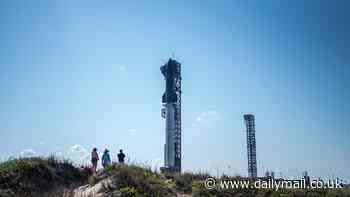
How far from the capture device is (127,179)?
52.3 feet

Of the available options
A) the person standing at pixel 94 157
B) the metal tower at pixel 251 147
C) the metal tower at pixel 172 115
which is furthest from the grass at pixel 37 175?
the metal tower at pixel 251 147

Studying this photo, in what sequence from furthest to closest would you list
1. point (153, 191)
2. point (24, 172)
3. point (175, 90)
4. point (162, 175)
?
point (175, 90) < point (162, 175) < point (24, 172) < point (153, 191)

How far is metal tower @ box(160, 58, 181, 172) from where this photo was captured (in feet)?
208

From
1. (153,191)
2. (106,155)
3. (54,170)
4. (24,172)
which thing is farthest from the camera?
(106,155)

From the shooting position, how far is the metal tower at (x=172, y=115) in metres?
63.2

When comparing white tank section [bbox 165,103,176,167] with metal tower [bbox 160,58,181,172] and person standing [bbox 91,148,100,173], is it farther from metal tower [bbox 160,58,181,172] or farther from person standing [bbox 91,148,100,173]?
person standing [bbox 91,148,100,173]

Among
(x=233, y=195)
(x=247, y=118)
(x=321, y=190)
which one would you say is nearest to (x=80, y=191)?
(x=233, y=195)

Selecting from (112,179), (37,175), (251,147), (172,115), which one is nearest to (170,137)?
(172,115)

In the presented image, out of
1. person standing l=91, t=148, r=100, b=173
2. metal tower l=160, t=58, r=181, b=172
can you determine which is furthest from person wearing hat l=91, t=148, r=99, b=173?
metal tower l=160, t=58, r=181, b=172

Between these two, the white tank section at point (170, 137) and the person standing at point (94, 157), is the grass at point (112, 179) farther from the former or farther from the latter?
the white tank section at point (170, 137)

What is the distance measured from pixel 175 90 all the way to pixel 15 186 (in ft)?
170

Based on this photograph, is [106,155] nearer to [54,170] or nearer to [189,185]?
[54,170]

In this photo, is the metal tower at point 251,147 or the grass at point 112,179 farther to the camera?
the metal tower at point 251,147

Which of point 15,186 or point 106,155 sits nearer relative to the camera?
point 15,186
